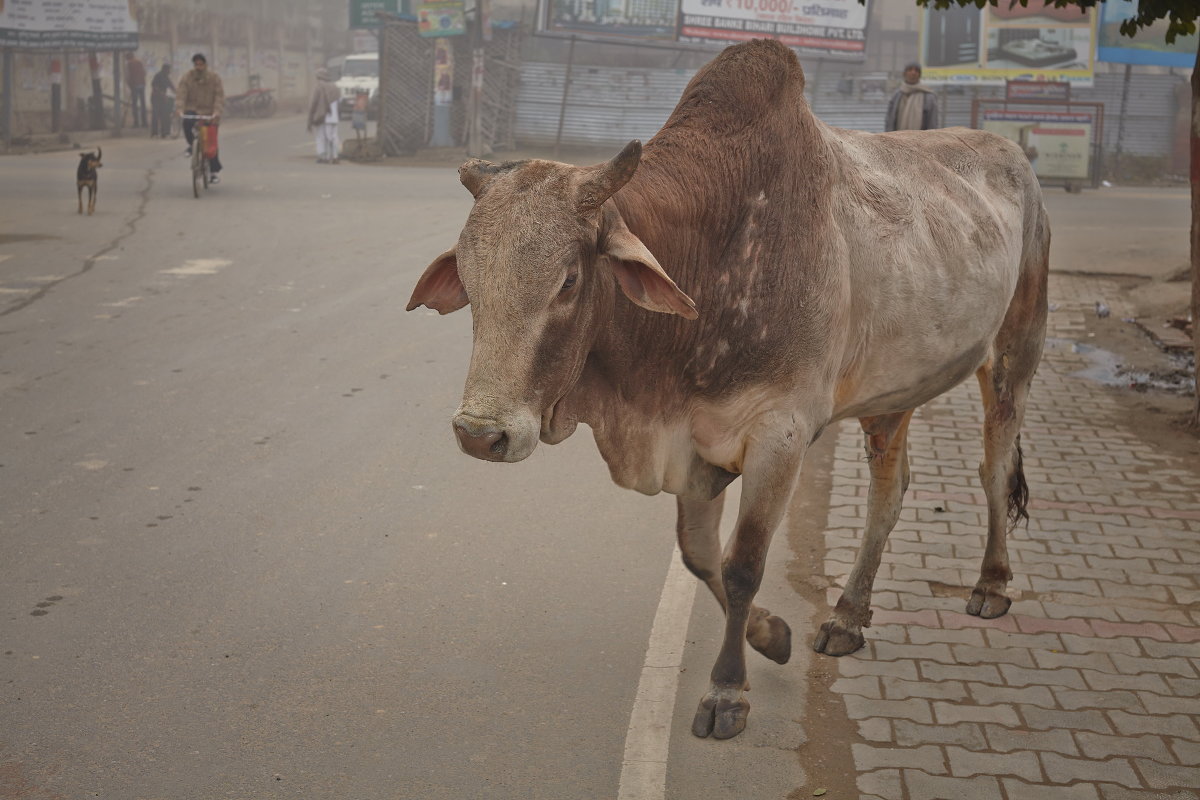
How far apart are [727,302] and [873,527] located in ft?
5.07

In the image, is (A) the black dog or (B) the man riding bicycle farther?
(B) the man riding bicycle

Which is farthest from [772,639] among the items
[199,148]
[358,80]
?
[358,80]

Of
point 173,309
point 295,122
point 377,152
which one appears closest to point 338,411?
point 173,309

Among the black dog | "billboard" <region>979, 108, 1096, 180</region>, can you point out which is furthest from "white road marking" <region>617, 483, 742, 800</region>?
"billboard" <region>979, 108, 1096, 180</region>

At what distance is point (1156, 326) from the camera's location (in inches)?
451

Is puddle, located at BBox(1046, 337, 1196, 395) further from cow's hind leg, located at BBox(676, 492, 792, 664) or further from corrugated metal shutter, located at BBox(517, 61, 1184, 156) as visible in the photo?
corrugated metal shutter, located at BBox(517, 61, 1184, 156)

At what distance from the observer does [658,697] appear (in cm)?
452

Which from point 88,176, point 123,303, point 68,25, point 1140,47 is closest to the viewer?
point 123,303

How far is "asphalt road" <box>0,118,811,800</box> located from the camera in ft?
13.3

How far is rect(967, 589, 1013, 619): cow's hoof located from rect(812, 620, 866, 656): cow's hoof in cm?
62

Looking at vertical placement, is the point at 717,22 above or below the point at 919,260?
above

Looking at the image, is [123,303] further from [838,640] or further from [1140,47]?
[1140,47]

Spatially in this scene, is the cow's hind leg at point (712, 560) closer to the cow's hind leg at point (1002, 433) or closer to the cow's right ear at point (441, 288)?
the cow's right ear at point (441, 288)

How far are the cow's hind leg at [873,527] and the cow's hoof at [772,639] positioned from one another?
0.95 ft
